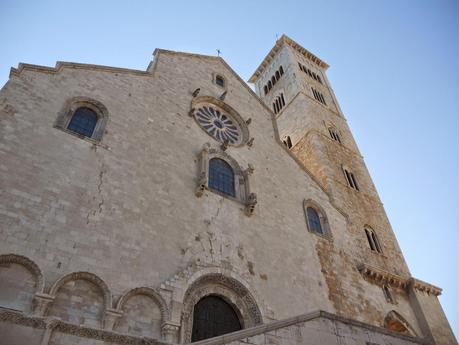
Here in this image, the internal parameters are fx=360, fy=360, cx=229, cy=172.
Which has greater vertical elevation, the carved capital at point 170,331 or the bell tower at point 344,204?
the bell tower at point 344,204

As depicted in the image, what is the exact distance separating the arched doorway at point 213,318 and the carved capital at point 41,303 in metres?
3.54

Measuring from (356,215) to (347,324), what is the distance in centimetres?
1047

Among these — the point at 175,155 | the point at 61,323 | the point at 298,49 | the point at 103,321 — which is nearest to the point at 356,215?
the point at 175,155

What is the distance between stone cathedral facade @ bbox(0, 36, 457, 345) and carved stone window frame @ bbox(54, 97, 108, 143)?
2.1 inches

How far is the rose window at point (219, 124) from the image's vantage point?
1446 centimetres

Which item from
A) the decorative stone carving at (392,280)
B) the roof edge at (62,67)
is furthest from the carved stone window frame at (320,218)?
the roof edge at (62,67)

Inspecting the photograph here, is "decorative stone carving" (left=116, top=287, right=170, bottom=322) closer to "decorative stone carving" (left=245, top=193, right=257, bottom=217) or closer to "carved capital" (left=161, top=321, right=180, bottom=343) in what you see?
"carved capital" (left=161, top=321, right=180, bottom=343)

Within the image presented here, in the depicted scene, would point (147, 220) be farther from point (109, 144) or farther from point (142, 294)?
point (109, 144)

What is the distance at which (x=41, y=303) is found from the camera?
6.87 metres

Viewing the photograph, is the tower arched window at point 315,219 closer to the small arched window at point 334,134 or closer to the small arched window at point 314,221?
the small arched window at point 314,221

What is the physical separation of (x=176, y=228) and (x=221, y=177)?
11.5ft

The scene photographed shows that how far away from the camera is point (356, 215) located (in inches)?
692

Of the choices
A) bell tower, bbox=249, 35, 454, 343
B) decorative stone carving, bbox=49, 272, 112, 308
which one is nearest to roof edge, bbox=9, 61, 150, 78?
decorative stone carving, bbox=49, 272, 112, 308

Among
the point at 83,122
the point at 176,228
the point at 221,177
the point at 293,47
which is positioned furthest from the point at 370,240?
the point at 293,47
